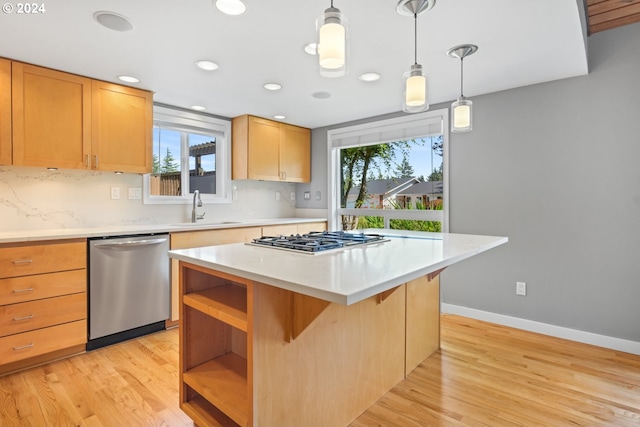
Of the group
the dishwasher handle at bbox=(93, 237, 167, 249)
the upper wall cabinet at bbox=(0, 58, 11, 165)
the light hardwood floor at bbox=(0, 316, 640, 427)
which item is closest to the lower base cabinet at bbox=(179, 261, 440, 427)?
the light hardwood floor at bbox=(0, 316, 640, 427)

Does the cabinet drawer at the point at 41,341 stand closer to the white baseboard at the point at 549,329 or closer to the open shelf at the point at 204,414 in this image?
the open shelf at the point at 204,414

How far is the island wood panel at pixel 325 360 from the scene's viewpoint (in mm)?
1311

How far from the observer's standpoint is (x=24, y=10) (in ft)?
5.79

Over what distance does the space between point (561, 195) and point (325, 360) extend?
2.43 m

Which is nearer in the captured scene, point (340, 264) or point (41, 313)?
point (340, 264)

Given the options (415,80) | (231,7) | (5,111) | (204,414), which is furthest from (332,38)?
(5,111)

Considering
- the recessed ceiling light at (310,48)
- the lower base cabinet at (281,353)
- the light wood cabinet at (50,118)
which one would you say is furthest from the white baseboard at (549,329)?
the light wood cabinet at (50,118)

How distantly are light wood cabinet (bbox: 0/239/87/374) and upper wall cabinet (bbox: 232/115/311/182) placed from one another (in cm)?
190

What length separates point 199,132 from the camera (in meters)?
3.75

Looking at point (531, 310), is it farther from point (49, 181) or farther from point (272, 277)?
point (49, 181)

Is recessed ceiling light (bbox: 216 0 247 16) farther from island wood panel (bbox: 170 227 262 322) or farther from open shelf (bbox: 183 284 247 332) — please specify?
island wood panel (bbox: 170 227 262 322)

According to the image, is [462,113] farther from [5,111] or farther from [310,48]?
[5,111]

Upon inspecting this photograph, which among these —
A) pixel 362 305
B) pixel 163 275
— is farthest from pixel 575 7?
pixel 163 275

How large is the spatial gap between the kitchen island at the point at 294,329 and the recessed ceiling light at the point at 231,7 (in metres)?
1.24
